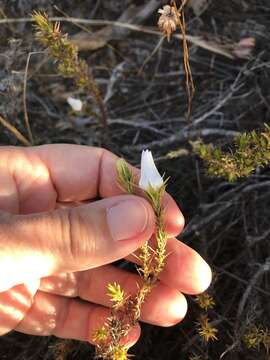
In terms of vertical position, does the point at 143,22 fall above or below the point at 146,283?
above

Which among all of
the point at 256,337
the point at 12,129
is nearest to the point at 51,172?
the point at 12,129

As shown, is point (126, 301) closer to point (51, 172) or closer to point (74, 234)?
point (74, 234)

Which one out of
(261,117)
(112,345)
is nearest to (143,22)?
(261,117)

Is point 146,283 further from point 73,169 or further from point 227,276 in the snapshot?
point 227,276

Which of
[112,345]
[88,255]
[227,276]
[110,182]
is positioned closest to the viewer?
[112,345]

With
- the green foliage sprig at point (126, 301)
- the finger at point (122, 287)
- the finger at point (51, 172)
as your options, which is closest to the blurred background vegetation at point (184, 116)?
the finger at point (122, 287)

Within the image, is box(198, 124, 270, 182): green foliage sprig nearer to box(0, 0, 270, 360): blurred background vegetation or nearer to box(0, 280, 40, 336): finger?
box(0, 0, 270, 360): blurred background vegetation
